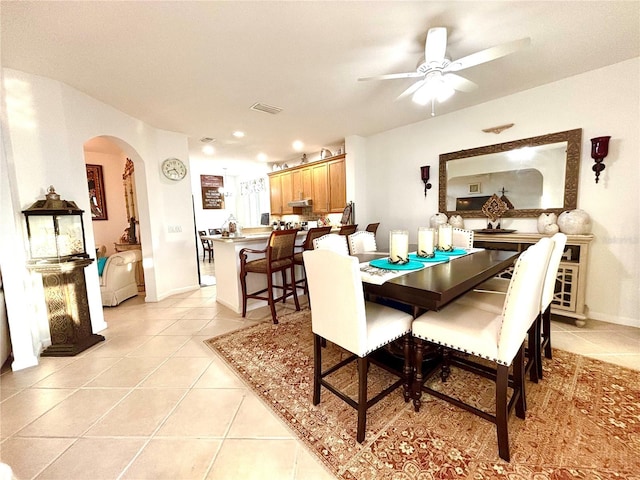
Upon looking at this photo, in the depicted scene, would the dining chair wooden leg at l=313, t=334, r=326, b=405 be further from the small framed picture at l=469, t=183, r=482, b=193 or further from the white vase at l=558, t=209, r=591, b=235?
the small framed picture at l=469, t=183, r=482, b=193

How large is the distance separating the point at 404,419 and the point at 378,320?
0.62 meters

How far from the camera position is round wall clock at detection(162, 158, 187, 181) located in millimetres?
4039

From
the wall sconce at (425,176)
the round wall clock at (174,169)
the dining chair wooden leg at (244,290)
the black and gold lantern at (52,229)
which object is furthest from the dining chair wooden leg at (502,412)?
the round wall clock at (174,169)

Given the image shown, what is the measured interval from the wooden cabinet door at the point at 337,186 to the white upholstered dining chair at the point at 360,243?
222cm

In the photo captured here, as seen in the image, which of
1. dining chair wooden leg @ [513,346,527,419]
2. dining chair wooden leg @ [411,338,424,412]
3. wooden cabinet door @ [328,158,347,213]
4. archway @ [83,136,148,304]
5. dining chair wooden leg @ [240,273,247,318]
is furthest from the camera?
wooden cabinet door @ [328,158,347,213]

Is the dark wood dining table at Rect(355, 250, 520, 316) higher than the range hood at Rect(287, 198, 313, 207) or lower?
lower

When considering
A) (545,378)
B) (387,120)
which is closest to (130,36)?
(387,120)

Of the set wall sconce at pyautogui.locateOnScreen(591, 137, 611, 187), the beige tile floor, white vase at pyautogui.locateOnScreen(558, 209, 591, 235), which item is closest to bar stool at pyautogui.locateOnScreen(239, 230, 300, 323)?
the beige tile floor

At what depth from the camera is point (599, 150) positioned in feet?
8.41

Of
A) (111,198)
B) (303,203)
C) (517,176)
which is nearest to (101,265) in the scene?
(111,198)

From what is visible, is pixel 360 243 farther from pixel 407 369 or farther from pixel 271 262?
pixel 407 369

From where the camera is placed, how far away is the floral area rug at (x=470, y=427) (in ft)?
4.03

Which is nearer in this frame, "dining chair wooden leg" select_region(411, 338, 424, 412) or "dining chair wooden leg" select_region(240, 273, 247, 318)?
"dining chair wooden leg" select_region(411, 338, 424, 412)

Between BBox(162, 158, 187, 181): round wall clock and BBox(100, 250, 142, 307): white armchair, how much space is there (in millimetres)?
1326
